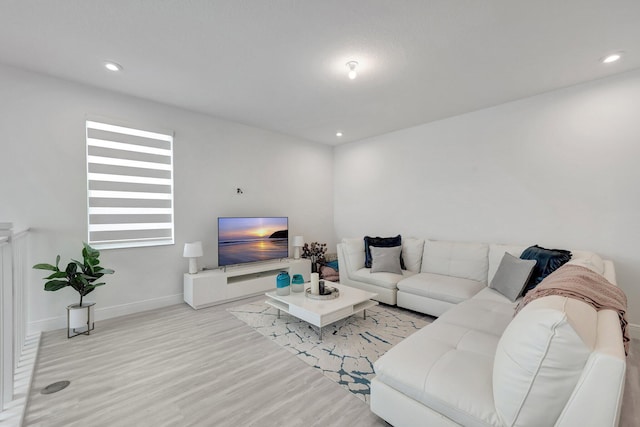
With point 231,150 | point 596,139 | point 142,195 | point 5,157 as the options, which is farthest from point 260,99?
point 596,139

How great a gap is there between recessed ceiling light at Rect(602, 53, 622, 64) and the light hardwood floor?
2.69 metres

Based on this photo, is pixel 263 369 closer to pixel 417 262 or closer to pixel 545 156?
pixel 417 262

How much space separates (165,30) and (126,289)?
2873 mm

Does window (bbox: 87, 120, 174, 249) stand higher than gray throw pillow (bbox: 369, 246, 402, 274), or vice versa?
window (bbox: 87, 120, 174, 249)

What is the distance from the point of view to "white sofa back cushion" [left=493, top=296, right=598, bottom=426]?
95 centimetres

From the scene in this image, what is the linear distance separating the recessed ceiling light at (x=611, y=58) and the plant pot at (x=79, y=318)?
5563 millimetres

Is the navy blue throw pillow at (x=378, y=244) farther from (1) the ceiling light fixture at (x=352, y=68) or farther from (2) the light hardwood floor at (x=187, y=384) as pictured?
(1) the ceiling light fixture at (x=352, y=68)

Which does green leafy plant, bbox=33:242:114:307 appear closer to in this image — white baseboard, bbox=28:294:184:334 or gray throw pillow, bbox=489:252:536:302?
white baseboard, bbox=28:294:184:334

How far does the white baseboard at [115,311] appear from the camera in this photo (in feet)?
8.79

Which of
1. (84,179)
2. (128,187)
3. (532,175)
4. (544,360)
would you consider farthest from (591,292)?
(84,179)

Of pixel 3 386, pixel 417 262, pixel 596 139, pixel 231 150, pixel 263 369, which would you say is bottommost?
pixel 263 369

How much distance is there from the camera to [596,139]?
2809 mm

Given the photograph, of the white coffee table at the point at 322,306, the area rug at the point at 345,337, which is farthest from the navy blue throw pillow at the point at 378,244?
the white coffee table at the point at 322,306

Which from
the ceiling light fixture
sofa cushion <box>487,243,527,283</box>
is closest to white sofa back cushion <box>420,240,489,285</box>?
sofa cushion <box>487,243,527,283</box>
